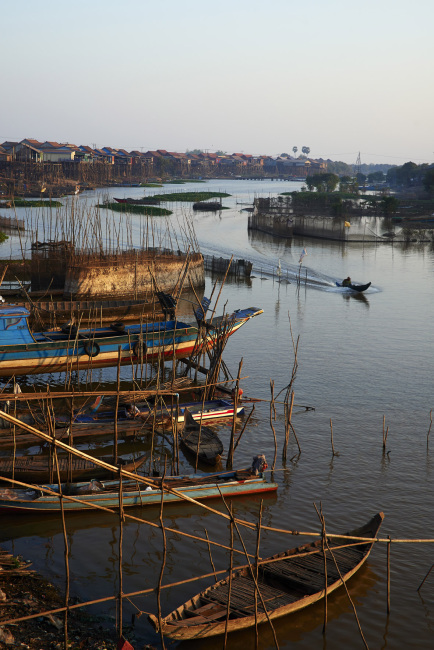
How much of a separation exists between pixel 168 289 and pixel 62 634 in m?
20.2

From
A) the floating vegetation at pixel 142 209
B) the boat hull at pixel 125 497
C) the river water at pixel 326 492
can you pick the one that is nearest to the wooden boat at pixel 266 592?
the river water at pixel 326 492

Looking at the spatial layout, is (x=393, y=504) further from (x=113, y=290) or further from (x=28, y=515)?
(x=113, y=290)

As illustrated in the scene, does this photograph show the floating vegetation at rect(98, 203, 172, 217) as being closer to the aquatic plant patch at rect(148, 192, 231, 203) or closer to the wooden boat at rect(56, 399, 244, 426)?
the aquatic plant patch at rect(148, 192, 231, 203)

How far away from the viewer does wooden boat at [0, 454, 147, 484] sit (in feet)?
33.3

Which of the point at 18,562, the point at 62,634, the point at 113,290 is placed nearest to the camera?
the point at 62,634

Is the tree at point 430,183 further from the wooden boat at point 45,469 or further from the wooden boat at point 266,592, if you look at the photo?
the wooden boat at point 266,592

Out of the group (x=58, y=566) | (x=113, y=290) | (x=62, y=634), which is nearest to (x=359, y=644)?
(x=62, y=634)

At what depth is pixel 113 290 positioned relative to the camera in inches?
980

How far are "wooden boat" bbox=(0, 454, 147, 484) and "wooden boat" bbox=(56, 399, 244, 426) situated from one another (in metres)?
1.51


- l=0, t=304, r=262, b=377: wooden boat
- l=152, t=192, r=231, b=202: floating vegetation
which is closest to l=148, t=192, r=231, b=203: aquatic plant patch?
l=152, t=192, r=231, b=202: floating vegetation

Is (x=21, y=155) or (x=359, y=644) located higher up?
(x=21, y=155)

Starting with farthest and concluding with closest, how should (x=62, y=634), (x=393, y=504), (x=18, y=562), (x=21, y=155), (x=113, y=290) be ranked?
1. (x=21, y=155)
2. (x=113, y=290)
3. (x=393, y=504)
4. (x=18, y=562)
5. (x=62, y=634)

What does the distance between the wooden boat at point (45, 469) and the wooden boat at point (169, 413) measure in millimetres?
1507

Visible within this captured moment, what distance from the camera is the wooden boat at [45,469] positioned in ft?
33.3
